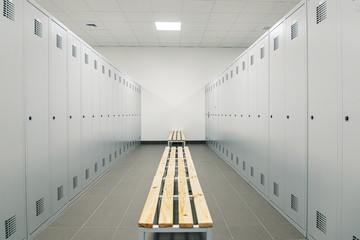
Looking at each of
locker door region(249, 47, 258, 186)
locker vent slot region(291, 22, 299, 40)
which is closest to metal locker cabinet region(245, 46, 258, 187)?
locker door region(249, 47, 258, 186)

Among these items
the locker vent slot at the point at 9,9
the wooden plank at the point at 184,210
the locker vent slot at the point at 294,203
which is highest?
the locker vent slot at the point at 9,9

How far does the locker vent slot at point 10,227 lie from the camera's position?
5.82 feet

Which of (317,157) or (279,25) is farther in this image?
(279,25)

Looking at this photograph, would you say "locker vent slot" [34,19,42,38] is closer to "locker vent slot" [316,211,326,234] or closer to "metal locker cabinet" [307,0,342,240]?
"metal locker cabinet" [307,0,342,240]

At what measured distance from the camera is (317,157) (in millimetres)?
2000

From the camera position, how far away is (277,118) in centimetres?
278

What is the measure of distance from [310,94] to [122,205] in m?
2.41

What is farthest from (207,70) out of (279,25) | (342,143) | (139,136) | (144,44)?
(342,143)

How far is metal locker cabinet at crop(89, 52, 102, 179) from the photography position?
12.3 feet

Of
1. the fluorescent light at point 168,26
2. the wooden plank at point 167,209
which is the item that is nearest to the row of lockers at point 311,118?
the wooden plank at point 167,209

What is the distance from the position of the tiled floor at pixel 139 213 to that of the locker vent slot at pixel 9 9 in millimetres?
1888

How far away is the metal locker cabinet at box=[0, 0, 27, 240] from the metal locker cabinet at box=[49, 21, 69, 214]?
1.67 feet

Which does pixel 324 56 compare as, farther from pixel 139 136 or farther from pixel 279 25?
pixel 139 136

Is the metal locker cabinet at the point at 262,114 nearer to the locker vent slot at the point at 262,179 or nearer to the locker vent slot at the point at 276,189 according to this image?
the locker vent slot at the point at 262,179
